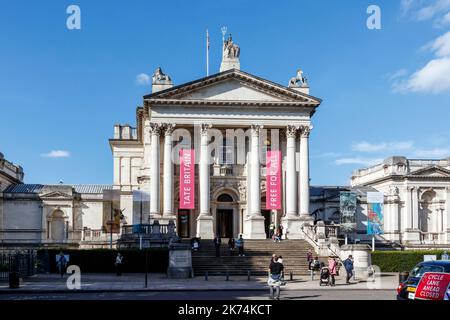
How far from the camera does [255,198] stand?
2103 inches

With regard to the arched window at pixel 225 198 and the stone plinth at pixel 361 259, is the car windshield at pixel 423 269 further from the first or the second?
the arched window at pixel 225 198

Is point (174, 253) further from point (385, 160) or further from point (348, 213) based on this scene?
point (385, 160)

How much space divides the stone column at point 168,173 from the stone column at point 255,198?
6.45 m

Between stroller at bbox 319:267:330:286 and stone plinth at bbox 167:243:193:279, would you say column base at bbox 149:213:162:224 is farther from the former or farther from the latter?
stroller at bbox 319:267:330:286

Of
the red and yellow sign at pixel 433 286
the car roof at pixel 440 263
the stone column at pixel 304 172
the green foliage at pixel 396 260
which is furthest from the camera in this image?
the stone column at pixel 304 172

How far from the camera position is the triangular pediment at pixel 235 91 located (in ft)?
174

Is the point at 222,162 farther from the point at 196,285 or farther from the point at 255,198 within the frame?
the point at 196,285

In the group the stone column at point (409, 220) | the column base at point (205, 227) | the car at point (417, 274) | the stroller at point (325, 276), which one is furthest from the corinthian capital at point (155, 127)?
the car at point (417, 274)

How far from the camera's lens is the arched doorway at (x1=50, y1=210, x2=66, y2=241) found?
6600cm

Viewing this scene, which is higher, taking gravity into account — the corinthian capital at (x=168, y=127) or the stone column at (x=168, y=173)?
the corinthian capital at (x=168, y=127)

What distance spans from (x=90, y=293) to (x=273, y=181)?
2533 cm

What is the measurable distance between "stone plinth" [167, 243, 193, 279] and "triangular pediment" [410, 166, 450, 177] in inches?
1486

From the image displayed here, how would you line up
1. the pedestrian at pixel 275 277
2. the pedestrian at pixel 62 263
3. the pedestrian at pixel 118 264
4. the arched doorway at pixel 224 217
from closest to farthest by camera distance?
1. the pedestrian at pixel 275 277
2. the pedestrian at pixel 118 264
3. the pedestrian at pixel 62 263
4. the arched doorway at pixel 224 217

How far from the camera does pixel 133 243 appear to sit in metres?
48.7
